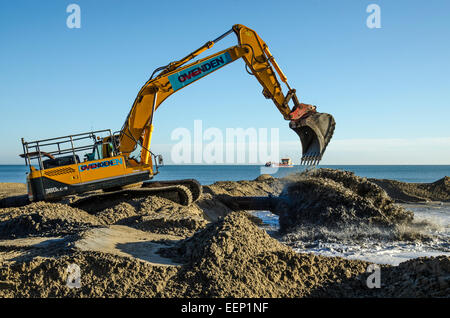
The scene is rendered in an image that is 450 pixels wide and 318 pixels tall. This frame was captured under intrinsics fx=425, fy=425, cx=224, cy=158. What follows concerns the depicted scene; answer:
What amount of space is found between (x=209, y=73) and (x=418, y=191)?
42.4 feet

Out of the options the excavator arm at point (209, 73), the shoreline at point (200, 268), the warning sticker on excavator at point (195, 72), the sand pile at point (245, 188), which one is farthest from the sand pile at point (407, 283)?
the sand pile at point (245, 188)

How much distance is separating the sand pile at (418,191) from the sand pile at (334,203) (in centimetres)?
793

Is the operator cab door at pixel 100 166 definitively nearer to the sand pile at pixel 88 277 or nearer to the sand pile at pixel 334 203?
the sand pile at pixel 334 203

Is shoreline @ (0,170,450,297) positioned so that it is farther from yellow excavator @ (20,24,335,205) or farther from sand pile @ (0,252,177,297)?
yellow excavator @ (20,24,335,205)

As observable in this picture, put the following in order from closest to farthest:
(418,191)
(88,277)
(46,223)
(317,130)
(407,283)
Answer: (407,283) < (88,277) < (46,223) < (317,130) < (418,191)

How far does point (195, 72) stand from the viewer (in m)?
11.1

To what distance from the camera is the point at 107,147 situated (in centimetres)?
1103

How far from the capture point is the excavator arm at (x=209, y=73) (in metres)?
11.1

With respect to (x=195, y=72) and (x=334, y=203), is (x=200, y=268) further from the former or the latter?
(x=195, y=72)

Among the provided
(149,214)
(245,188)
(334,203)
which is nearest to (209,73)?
(149,214)

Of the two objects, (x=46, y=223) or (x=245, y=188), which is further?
(x=245, y=188)

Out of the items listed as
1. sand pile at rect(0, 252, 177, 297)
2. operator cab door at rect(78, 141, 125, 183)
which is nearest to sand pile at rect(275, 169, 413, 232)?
operator cab door at rect(78, 141, 125, 183)

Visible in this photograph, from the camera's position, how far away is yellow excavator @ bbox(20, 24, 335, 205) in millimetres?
10469

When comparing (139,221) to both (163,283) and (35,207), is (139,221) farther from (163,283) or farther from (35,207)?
(163,283)
